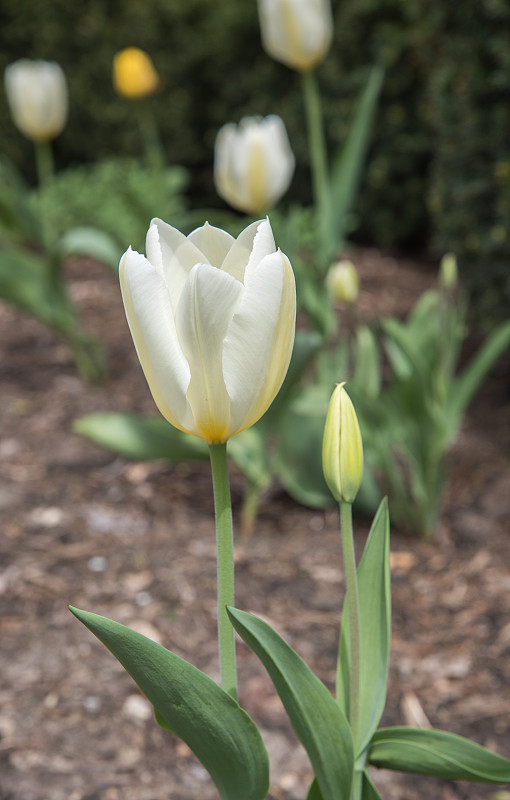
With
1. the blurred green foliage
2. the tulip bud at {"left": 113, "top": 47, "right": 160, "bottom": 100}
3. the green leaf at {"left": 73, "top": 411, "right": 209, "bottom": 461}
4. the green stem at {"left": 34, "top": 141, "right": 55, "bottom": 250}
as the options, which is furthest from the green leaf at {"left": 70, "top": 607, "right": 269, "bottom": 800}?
the green stem at {"left": 34, "top": 141, "right": 55, "bottom": 250}

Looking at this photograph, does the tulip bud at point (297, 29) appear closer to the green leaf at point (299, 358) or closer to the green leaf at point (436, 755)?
the green leaf at point (299, 358)

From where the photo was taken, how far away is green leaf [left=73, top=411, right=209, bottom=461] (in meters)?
2.12

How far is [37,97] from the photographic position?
2.83 m

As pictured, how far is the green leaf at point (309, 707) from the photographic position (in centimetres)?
82

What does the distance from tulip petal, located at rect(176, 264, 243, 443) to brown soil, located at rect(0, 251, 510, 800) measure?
827 millimetres

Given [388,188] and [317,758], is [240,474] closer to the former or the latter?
[317,758]

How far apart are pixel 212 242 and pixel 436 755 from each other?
60 cm

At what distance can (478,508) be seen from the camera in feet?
7.51

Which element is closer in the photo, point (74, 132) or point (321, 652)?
point (321, 652)

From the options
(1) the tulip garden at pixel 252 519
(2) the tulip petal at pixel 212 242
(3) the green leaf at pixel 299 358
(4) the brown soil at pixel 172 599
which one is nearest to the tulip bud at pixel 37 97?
(1) the tulip garden at pixel 252 519

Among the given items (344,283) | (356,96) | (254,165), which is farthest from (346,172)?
(356,96)

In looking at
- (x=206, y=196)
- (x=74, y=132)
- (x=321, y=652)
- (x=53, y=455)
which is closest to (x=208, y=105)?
(x=206, y=196)

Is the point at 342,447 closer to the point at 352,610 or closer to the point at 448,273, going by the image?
the point at 352,610

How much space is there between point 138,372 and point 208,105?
268 centimetres
